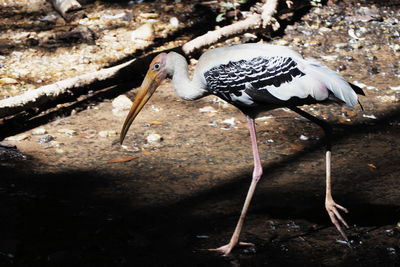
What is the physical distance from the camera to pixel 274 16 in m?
7.43

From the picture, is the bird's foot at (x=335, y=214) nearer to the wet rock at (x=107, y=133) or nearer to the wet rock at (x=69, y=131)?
the wet rock at (x=107, y=133)

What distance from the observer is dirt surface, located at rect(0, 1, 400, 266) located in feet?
11.8

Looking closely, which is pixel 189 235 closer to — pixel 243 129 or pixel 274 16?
pixel 243 129

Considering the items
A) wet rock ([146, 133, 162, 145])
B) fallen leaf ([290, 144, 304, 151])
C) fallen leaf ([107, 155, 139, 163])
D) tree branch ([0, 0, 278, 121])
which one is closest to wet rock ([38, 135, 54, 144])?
tree branch ([0, 0, 278, 121])

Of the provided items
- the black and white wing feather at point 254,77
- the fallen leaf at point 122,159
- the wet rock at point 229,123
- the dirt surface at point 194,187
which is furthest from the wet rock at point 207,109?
the black and white wing feather at point 254,77

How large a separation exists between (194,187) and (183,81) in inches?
29.2

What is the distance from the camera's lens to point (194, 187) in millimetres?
4367

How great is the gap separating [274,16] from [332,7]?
1.20 metres

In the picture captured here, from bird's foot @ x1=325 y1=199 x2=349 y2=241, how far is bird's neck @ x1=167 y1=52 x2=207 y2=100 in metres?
1.03

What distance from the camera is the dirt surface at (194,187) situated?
3.59 meters

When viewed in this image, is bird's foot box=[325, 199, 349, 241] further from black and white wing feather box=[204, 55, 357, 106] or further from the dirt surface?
black and white wing feather box=[204, 55, 357, 106]

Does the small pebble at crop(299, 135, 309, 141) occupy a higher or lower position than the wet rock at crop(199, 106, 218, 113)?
higher

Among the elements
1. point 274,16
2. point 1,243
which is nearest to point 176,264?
point 1,243

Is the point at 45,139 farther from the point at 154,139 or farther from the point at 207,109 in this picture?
the point at 207,109
